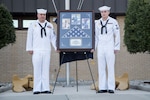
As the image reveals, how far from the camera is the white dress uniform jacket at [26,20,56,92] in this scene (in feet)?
32.7

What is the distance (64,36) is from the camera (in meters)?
10.3

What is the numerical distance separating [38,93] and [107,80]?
5.67 ft

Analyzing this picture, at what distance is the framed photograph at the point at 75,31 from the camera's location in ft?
33.5

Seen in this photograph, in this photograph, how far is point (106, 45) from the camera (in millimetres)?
10008

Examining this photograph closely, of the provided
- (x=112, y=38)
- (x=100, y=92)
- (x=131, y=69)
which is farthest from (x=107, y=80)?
(x=131, y=69)

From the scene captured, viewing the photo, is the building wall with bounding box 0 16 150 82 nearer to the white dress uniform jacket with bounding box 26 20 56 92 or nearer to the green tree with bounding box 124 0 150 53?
the green tree with bounding box 124 0 150 53

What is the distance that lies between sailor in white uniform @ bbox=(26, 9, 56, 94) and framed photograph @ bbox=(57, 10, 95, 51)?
37 centimetres

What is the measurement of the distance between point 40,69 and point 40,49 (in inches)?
20.0

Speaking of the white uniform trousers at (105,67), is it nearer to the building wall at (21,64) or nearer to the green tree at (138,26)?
the green tree at (138,26)

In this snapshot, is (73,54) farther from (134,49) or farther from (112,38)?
(134,49)

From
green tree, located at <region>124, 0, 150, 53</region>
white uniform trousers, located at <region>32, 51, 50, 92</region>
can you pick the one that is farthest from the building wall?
white uniform trousers, located at <region>32, 51, 50, 92</region>

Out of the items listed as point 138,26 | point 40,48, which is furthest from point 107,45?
point 138,26

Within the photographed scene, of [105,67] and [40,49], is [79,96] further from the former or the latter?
[40,49]

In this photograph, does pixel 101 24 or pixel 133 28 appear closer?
pixel 101 24
